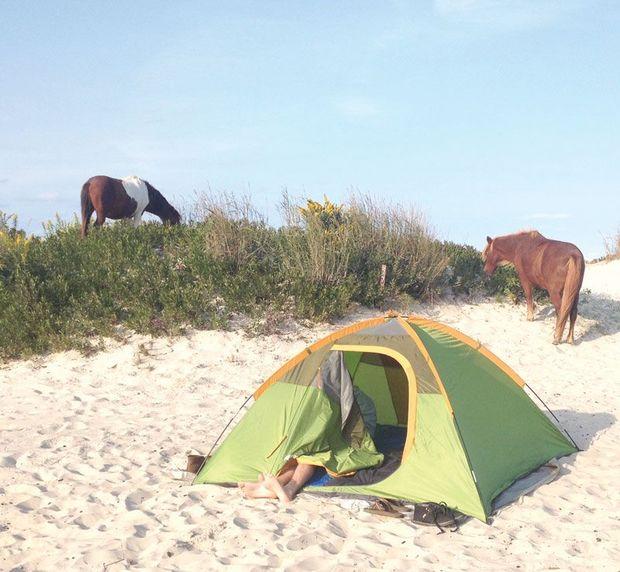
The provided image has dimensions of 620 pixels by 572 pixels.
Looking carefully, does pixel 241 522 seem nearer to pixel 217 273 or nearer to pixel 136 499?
pixel 136 499

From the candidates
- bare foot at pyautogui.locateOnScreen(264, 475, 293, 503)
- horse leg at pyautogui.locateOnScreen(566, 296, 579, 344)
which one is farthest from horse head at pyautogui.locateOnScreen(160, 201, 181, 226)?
bare foot at pyautogui.locateOnScreen(264, 475, 293, 503)

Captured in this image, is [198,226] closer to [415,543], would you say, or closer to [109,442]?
[109,442]

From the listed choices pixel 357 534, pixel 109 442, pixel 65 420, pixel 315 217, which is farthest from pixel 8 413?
pixel 315 217

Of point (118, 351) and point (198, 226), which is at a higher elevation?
point (198, 226)

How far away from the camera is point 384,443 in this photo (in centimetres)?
692

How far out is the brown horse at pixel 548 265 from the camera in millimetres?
11719

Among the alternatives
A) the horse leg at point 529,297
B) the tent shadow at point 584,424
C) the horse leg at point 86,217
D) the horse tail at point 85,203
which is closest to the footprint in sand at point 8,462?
the tent shadow at point 584,424

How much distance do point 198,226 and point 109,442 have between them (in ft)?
24.4

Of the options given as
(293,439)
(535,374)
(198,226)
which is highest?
(198,226)

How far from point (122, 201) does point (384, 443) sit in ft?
32.7

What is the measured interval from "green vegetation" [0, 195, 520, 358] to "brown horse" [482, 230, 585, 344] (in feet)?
2.90

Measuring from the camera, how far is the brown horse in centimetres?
1172

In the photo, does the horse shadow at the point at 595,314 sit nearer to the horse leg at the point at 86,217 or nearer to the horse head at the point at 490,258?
the horse head at the point at 490,258

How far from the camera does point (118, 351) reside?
10422 millimetres
